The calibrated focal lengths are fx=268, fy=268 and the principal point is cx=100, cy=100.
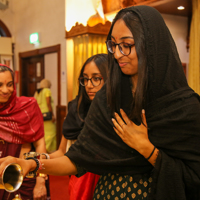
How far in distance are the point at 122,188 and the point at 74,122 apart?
93 centimetres

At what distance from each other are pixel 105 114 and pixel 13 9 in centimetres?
749

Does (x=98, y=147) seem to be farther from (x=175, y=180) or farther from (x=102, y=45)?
(x=102, y=45)

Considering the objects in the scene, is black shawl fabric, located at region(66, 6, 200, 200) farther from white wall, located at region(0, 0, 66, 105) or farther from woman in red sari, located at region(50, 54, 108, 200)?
white wall, located at region(0, 0, 66, 105)

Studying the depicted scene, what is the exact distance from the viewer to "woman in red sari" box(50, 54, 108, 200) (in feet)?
5.91

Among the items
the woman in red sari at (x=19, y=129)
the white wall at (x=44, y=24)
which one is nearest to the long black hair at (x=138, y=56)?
the woman in red sari at (x=19, y=129)

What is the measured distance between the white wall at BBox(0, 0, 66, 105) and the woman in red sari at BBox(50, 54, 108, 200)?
4.05 metres

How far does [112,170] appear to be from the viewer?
1.27 metres

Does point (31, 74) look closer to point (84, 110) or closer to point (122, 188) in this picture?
point (84, 110)

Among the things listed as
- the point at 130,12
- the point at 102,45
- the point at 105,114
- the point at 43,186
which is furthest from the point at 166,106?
the point at 102,45

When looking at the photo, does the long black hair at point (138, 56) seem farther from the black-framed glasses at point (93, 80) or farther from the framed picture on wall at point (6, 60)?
the framed picture on wall at point (6, 60)

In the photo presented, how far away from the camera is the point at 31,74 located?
7.68 metres

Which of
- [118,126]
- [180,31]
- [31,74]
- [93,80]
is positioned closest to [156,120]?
[118,126]

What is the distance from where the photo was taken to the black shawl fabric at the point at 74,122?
2020mm

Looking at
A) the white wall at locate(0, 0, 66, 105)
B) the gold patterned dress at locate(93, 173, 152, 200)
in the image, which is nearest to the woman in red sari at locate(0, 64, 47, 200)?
the gold patterned dress at locate(93, 173, 152, 200)
